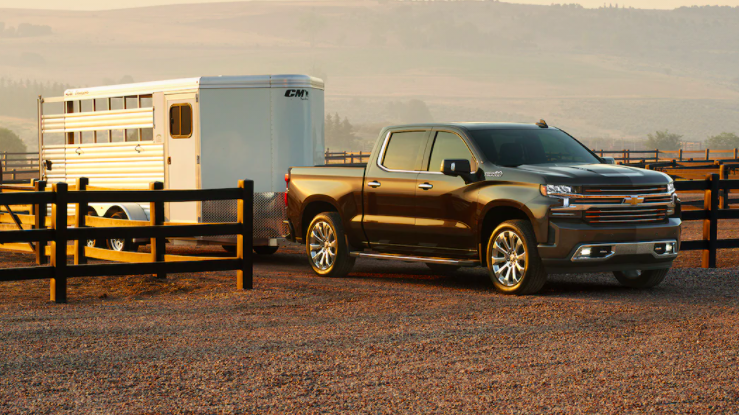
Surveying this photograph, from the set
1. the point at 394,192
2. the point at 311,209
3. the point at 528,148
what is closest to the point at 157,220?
the point at 311,209

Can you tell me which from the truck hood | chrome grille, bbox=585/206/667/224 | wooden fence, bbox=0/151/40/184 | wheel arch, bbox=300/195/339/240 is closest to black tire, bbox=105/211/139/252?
wheel arch, bbox=300/195/339/240

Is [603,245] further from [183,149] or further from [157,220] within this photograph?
[183,149]

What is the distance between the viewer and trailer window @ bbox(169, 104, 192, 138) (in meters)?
14.6

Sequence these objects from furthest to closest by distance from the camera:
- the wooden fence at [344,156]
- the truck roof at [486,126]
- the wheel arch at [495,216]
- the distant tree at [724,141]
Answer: the distant tree at [724,141] < the wooden fence at [344,156] < the truck roof at [486,126] < the wheel arch at [495,216]

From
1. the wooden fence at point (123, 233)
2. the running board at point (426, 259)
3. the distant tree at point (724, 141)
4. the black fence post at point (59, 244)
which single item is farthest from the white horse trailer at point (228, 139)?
the distant tree at point (724, 141)

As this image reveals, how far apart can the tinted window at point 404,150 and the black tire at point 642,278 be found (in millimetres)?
2799

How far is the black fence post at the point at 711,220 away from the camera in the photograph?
1299 cm

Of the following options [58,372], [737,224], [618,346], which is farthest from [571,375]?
[737,224]

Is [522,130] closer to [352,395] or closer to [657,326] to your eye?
[657,326]

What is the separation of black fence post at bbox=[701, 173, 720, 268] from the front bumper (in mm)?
2837

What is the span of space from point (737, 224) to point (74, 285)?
16.6 meters

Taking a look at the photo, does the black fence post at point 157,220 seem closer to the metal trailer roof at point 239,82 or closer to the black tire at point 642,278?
the metal trailer roof at point 239,82

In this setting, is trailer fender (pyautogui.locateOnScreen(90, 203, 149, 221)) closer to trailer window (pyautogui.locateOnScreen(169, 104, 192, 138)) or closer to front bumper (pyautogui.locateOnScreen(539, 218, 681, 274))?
trailer window (pyautogui.locateOnScreen(169, 104, 192, 138))

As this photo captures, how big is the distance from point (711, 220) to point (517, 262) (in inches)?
156
